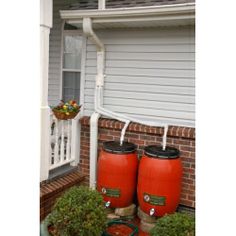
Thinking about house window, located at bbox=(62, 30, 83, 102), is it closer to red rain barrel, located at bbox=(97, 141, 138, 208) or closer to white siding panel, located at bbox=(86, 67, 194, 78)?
white siding panel, located at bbox=(86, 67, 194, 78)

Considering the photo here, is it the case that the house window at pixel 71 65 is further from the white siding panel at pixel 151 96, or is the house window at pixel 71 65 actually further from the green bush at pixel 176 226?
the green bush at pixel 176 226

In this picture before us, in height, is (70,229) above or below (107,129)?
below

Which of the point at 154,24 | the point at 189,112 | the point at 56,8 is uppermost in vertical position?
the point at 56,8

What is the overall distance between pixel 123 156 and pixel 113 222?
867 millimetres

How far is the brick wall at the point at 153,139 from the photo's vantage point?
4.09 m

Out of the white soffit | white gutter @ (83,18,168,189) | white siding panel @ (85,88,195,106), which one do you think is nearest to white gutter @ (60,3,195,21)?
the white soffit

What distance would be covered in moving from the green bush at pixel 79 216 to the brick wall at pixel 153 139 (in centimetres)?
152

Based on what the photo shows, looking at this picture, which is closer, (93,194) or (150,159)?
(93,194)

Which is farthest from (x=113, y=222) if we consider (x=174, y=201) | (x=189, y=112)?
(x=189, y=112)

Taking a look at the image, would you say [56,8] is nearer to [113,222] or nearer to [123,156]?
[123,156]

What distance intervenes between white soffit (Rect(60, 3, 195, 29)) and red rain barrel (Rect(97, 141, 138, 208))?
68.7 inches

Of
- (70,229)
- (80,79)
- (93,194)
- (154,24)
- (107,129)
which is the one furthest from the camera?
(80,79)

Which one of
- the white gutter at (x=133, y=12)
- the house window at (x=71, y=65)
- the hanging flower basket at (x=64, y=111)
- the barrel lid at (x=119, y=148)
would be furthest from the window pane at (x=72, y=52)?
the barrel lid at (x=119, y=148)

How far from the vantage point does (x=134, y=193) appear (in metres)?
4.15
